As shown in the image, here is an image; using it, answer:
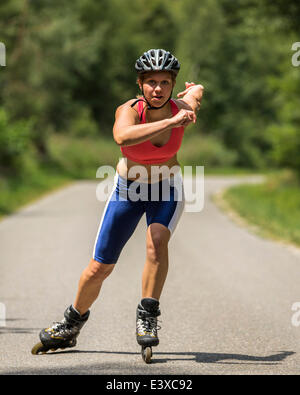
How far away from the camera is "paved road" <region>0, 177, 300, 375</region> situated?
4.94 metres

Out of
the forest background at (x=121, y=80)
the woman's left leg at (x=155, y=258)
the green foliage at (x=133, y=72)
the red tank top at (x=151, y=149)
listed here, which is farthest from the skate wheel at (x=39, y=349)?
the green foliage at (x=133, y=72)

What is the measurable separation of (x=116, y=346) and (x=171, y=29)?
60.5m

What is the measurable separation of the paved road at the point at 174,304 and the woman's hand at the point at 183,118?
1.54 meters

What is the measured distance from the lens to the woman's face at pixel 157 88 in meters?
4.84

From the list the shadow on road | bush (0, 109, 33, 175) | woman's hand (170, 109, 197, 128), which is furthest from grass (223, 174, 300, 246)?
woman's hand (170, 109, 197, 128)

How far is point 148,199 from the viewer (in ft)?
16.7

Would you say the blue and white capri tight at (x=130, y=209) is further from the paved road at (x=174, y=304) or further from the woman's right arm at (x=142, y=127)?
the paved road at (x=174, y=304)

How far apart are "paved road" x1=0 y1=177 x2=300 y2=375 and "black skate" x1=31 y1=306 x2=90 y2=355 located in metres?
0.08

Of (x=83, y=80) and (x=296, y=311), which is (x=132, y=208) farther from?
(x=83, y=80)

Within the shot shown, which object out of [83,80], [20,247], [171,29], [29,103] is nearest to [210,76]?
[83,80]

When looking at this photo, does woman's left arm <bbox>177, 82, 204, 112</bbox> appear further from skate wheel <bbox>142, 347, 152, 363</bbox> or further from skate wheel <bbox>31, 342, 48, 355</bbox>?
skate wheel <bbox>31, 342, 48, 355</bbox>

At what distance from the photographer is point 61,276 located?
28.2 ft

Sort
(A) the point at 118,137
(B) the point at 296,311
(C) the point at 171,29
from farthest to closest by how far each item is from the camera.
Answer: (C) the point at 171,29 < (B) the point at 296,311 < (A) the point at 118,137

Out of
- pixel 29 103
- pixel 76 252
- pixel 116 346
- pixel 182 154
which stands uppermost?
pixel 182 154
